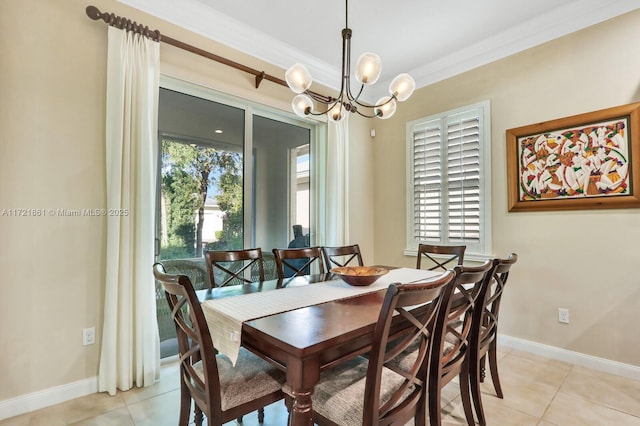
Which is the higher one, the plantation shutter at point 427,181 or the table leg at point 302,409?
the plantation shutter at point 427,181

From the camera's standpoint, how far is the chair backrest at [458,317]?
4.63 feet

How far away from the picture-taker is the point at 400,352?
1.21 metres

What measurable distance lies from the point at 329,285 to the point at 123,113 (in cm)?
188

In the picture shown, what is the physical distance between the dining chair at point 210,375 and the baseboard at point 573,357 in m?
2.58

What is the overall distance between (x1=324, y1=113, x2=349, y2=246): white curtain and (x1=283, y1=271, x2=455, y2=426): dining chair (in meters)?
2.24

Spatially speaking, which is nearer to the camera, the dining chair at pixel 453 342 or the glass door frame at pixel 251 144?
the dining chair at pixel 453 342

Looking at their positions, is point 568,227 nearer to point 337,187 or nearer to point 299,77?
point 337,187

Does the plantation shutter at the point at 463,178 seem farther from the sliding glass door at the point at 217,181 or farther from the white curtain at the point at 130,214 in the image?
the white curtain at the point at 130,214

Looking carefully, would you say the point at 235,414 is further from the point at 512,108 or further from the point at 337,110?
the point at 512,108

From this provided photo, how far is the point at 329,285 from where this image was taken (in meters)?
2.04

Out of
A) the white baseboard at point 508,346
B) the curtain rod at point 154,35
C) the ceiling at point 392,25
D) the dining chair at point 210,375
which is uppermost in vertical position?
the ceiling at point 392,25

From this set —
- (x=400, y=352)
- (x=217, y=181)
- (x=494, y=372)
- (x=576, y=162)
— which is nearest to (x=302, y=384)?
(x=400, y=352)

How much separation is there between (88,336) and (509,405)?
9.36 feet

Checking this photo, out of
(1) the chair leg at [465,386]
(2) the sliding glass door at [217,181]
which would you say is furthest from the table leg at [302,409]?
(2) the sliding glass door at [217,181]
